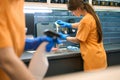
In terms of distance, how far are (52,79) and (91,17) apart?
6.21 feet

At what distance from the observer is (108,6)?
322cm

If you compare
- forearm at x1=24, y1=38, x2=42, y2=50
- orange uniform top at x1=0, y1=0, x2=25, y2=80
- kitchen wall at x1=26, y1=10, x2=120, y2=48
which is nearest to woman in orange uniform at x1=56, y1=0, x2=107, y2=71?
kitchen wall at x1=26, y1=10, x2=120, y2=48

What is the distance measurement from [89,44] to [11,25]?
1.61 metres

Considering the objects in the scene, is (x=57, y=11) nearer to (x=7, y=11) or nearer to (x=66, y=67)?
(x=66, y=67)

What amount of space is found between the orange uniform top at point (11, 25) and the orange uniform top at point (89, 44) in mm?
1414

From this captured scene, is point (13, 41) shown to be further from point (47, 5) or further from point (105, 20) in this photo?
point (105, 20)

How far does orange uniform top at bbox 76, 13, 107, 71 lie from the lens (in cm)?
238

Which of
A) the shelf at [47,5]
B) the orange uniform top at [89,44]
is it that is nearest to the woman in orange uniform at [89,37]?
the orange uniform top at [89,44]

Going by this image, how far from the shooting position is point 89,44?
2.40 meters

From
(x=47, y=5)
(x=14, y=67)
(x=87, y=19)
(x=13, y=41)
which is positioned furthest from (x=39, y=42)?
(x=47, y=5)

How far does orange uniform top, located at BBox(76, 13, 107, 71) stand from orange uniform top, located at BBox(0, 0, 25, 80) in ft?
4.64

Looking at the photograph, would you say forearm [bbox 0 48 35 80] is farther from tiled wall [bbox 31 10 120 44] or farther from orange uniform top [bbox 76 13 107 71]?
tiled wall [bbox 31 10 120 44]

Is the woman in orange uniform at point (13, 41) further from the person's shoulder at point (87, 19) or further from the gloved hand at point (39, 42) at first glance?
the person's shoulder at point (87, 19)

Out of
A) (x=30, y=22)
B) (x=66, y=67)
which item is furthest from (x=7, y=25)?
(x=30, y=22)
